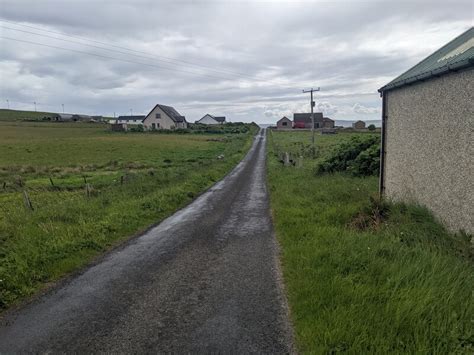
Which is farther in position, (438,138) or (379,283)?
(438,138)

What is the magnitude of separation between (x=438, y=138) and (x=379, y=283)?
157 inches

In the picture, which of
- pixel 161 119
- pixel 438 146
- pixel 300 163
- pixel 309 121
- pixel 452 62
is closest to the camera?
pixel 452 62

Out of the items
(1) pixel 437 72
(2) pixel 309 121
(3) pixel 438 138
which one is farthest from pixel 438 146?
(2) pixel 309 121

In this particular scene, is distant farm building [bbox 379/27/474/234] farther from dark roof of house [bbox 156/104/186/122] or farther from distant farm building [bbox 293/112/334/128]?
distant farm building [bbox 293/112/334/128]

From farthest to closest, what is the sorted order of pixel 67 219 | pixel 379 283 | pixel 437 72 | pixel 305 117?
pixel 305 117, pixel 67 219, pixel 437 72, pixel 379 283

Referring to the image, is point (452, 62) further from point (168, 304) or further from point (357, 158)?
point (357, 158)

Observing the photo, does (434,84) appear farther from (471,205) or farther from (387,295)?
(387,295)

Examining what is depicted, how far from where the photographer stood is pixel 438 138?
7070 mm

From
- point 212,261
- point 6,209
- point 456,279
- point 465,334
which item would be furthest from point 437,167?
point 6,209

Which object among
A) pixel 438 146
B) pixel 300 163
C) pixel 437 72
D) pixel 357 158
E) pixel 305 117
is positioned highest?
pixel 305 117

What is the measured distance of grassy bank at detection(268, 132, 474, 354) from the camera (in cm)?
368

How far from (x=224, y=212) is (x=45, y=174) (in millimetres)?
16957

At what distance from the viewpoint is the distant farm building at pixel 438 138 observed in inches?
238

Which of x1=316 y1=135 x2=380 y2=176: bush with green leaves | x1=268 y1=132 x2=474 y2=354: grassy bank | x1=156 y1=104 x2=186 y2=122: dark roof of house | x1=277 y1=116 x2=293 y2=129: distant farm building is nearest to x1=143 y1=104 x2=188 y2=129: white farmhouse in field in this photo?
x1=156 y1=104 x2=186 y2=122: dark roof of house
